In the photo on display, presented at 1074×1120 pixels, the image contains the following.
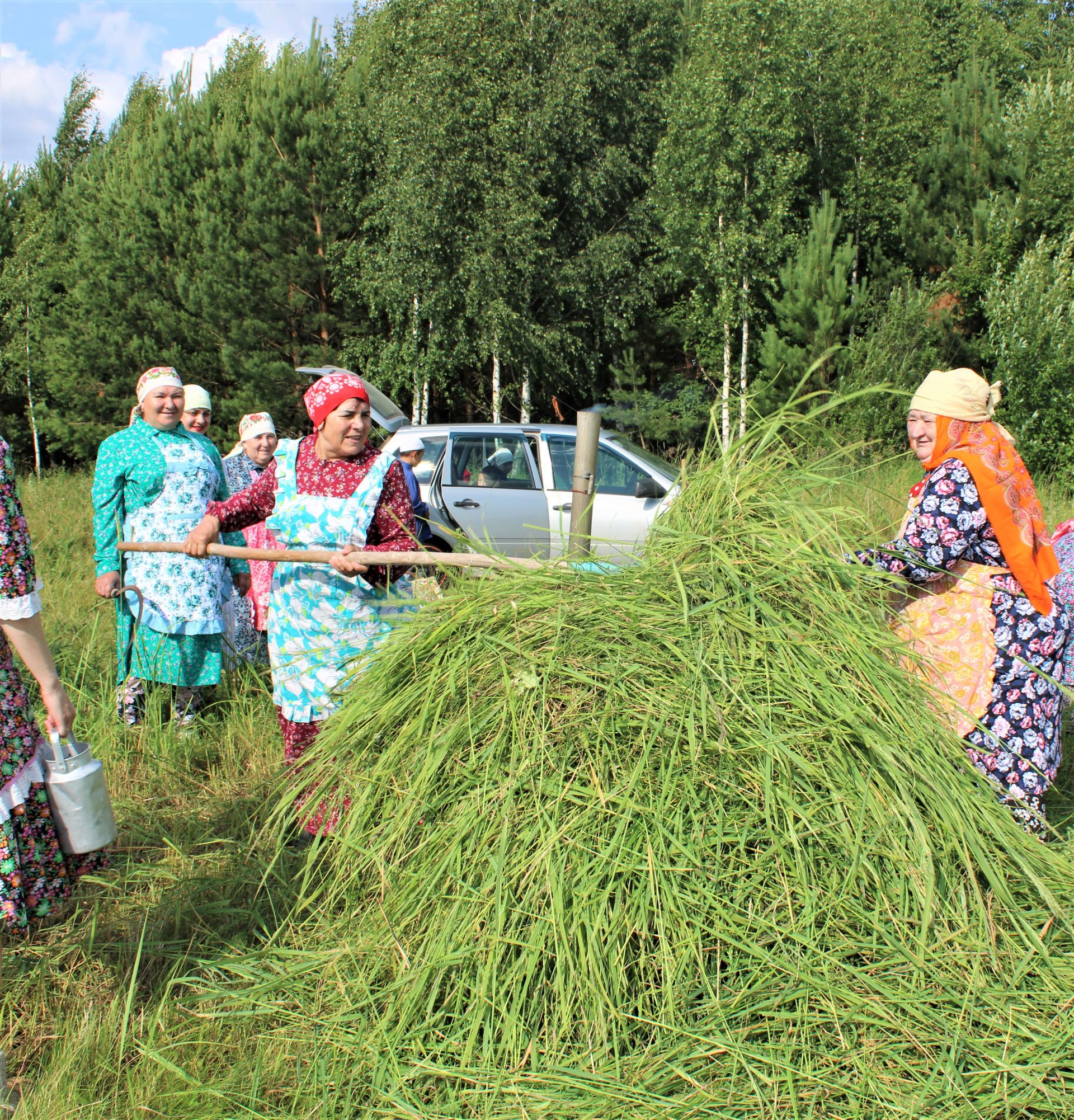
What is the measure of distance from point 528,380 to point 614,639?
16844 millimetres

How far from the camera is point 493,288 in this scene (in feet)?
56.9

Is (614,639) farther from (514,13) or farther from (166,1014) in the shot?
(514,13)

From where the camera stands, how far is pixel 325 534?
2.71 m

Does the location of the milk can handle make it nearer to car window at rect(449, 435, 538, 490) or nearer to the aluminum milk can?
the aluminum milk can

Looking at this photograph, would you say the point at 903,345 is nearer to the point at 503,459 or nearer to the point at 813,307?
the point at 813,307

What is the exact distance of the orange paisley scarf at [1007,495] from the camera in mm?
2400

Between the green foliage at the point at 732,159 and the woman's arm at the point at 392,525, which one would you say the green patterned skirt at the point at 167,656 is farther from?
the green foliage at the point at 732,159

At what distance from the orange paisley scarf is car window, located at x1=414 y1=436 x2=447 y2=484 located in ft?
20.1

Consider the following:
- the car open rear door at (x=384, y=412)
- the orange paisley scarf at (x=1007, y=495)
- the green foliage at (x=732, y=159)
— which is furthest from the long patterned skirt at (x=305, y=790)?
the green foliage at (x=732, y=159)

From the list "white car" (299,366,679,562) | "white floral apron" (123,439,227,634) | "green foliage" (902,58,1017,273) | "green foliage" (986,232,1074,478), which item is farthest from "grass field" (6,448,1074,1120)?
"green foliage" (902,58,1017,273)

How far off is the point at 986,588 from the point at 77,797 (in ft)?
7.64

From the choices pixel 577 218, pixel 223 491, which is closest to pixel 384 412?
pixel 223 491

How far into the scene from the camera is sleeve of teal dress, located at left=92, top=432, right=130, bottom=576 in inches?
148

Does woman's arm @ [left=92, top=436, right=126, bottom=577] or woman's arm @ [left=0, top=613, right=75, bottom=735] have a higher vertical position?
woman's arm @ [left=92, top=436, right=126, bottom=577]
